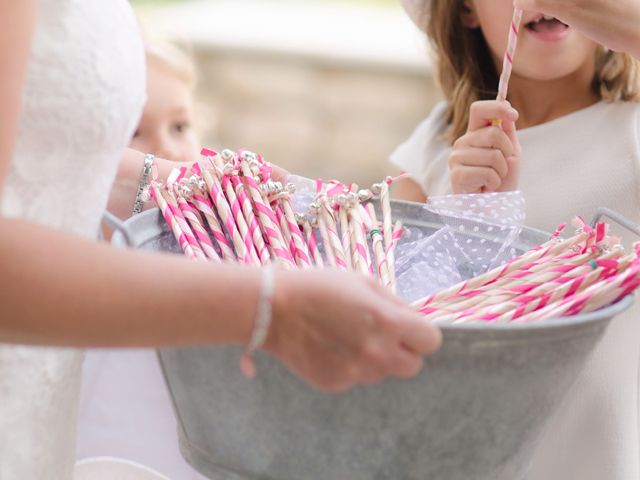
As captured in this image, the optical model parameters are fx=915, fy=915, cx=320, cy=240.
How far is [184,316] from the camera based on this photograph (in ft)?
1.84

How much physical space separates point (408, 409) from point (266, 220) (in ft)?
0.96

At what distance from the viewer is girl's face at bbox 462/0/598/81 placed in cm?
118

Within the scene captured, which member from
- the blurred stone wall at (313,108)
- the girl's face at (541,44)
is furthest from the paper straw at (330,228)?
the blurred stone wall at (313,108)

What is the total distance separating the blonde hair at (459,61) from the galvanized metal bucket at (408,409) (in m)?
0.68

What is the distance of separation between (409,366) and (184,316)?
0.47ft

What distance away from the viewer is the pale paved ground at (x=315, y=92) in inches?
159

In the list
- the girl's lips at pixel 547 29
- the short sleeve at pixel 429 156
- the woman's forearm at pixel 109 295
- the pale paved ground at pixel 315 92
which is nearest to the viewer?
the woman's forearm at pixel 109 295

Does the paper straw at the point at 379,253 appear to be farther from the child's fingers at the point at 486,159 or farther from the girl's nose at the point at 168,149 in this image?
the girl's nose at the point at 168,149

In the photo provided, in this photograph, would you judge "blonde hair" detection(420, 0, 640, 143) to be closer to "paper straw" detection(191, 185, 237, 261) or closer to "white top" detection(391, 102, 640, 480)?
"white top" detection(391, 102, 640, 480)

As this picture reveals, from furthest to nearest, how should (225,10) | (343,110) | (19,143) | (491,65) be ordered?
(225,10)
(343,110)
(491,65)
(19,143)

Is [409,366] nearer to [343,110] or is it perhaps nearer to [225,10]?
[343,110]

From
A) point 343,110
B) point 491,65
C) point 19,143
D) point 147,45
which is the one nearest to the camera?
point 19,143

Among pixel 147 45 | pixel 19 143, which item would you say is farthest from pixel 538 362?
pixel 147 45

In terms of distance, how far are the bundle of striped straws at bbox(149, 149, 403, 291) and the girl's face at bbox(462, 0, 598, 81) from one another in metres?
0.39
